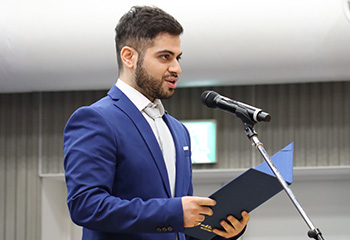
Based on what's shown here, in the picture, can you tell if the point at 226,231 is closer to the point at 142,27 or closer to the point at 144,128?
the point at 144,128

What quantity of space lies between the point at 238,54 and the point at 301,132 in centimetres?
134

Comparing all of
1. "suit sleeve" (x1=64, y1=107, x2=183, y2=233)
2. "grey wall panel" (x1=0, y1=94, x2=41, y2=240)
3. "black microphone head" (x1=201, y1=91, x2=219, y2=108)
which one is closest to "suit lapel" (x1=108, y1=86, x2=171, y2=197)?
"suit sleeve" (x1=64, y1=107, x2=183, y2=233)

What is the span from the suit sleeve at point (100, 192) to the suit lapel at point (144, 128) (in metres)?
0.11

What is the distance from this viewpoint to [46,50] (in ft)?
15.7

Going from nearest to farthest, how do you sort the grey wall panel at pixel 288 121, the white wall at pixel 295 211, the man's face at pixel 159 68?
1. the man's face at pixel 159 68
2. the grey wall panel at pixel 288 121
3. the white wall at pixel 295 211

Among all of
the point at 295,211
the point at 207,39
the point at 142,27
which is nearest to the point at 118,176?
the point at 142,27

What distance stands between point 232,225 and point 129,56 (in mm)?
608

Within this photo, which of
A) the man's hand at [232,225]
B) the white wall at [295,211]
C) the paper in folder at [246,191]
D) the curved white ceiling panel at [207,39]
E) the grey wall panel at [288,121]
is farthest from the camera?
A: the white wall at [295,211]

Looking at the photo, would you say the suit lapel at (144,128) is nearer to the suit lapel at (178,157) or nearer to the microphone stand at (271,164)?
the suit lapel at (178,157)

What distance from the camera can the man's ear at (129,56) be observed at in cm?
174

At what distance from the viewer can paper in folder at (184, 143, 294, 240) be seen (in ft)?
4.76

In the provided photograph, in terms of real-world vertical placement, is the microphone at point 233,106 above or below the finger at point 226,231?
above

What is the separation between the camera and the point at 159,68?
5.58ft

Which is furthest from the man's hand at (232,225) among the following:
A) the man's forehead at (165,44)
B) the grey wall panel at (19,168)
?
the grey wall panel at (19,168)
